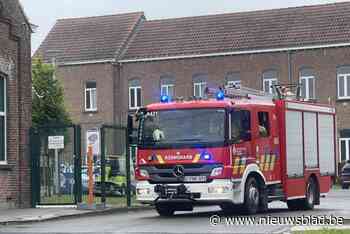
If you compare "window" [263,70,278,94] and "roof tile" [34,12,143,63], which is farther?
"roof tile" [34,12,143,63]

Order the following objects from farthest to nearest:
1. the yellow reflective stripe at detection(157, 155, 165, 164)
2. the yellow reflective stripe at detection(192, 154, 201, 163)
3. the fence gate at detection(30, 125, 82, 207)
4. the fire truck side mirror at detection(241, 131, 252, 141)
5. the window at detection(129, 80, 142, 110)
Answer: the window at detection(129, 80, 142, 110) < the fence gate at detection(30, 125, 82, 207) < the fire truck side mirror at detection(241, 131, 252, 141) < the yellow reflective stripe at detection(157, 155, 165, 164) < the yellow reflective stripe at detection(192, 154, 201, 163)

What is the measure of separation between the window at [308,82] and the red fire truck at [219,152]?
3169 cm

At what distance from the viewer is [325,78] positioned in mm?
53062

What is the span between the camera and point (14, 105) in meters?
25.0

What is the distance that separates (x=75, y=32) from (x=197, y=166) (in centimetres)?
4254

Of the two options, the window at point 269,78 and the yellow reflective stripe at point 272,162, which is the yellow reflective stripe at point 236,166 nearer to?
the yellow reflective stripe at point 272,162

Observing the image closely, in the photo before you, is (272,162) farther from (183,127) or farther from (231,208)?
(183,127)

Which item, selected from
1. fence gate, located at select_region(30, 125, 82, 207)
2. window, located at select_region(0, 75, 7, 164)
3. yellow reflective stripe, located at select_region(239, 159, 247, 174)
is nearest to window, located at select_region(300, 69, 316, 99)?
fence gate, located at select_region(30, 125, 82, 207)

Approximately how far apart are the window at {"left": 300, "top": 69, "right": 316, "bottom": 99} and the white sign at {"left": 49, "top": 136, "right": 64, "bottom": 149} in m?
31.0

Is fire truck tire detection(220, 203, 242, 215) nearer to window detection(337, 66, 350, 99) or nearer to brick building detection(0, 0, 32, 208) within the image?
brick building detection(0, 0, 32, 208)

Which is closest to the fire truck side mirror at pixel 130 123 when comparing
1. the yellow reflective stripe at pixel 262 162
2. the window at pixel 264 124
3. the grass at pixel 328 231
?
the window at pixel 264 124

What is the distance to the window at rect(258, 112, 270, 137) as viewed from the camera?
21062mm

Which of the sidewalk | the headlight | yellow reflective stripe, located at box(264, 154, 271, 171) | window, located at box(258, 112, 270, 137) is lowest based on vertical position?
the sidewalk

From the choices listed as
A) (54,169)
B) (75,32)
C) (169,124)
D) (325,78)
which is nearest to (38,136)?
(54,169)
